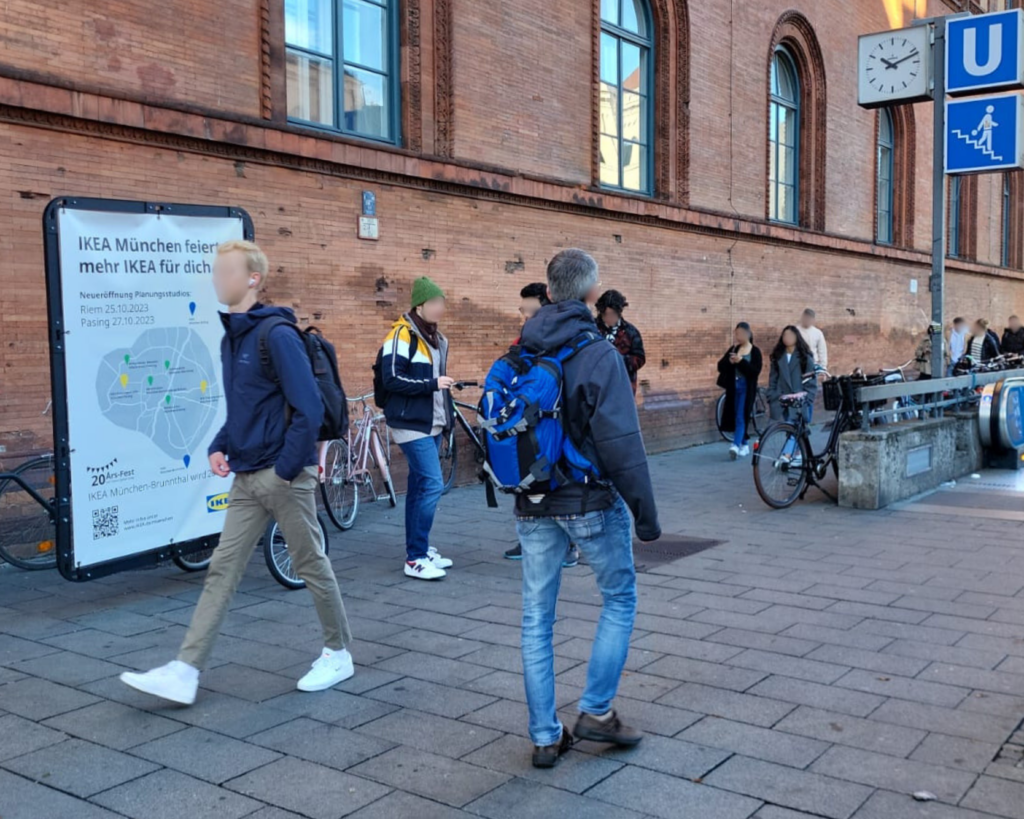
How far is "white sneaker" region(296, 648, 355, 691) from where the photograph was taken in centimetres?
484

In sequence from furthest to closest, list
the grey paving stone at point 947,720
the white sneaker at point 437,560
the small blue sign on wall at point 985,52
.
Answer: the small blue sign on wall at point 985,52 → the white sneaker at point 437,560 → the grey paving stone at point 947,720

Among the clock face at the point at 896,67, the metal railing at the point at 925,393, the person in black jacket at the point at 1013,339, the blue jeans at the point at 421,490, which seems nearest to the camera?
the blue jeans at the point at 421,490

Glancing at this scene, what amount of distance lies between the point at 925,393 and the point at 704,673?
688 centimetres

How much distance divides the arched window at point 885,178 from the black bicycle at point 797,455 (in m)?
13.6

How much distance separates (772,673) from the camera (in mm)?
5051

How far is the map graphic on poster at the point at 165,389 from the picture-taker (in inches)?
246

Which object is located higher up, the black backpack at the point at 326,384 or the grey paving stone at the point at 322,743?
the black backpack at the point at 326,384

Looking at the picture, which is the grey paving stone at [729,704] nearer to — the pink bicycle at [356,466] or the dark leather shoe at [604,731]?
the dark leather shoe at [604,731]

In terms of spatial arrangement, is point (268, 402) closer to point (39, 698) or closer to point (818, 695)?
point (39, 698)

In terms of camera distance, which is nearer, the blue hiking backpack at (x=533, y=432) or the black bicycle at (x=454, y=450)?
the blue hiking backpack at (x=533, y=432)

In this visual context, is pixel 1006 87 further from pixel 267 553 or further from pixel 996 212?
pixel 996 212

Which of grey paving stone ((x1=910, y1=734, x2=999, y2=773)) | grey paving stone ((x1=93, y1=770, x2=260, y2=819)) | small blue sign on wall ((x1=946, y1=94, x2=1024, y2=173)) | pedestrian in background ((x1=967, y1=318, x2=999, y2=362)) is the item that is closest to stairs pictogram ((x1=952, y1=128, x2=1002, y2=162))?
small blue sign on wall ((x1=946, y1=94, x2=1024, y2=173))

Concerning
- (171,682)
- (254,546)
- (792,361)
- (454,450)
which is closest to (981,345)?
(792,361)

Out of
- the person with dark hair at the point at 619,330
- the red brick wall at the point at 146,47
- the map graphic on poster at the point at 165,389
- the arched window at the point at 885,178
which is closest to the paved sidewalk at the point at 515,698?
the map graphic on poster at the point at 165,389
